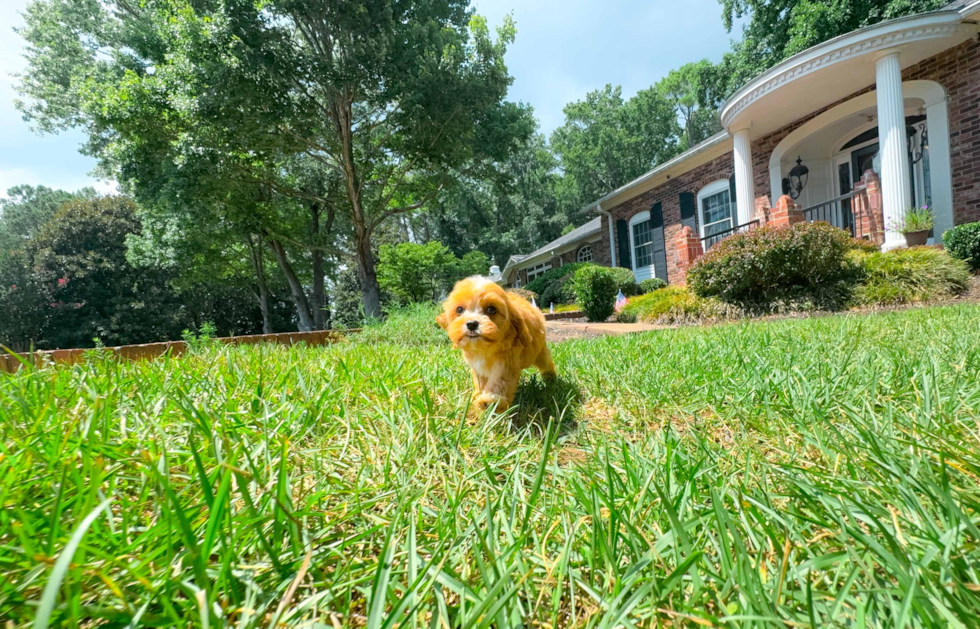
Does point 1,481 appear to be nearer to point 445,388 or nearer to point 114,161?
point 445,388

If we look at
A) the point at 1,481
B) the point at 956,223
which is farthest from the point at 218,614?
the point at 956,223

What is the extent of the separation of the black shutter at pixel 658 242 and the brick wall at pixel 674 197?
0.68ft

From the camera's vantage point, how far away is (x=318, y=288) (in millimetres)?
22750

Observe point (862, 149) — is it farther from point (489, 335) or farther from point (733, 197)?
point (489, 335)

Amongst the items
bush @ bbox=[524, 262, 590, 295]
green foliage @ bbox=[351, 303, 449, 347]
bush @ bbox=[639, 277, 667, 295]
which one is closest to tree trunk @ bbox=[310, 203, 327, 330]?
bush @ bbox=[524, 262, 590, 295]

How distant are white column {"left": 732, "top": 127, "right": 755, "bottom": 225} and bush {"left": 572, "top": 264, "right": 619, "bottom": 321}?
428 centimetres

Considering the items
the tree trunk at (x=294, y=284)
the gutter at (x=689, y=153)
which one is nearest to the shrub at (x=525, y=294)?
the gutter at (x=689, y=153)

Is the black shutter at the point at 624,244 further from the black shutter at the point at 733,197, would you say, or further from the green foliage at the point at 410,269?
the green foliage at the point at 410,269

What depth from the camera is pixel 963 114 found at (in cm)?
852

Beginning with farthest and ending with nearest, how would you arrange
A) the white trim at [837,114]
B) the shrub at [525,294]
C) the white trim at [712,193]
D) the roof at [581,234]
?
the roof at [581,234]
the white trim at [712,193]
the white trim at [837,114]
the shrub at [525,294]

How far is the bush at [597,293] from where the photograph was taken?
11.4 m

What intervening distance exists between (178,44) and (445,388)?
15.0 metres

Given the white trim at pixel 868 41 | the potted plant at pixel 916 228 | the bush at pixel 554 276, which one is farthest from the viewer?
the bush at pixel 554 276

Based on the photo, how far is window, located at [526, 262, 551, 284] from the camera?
26.9m
